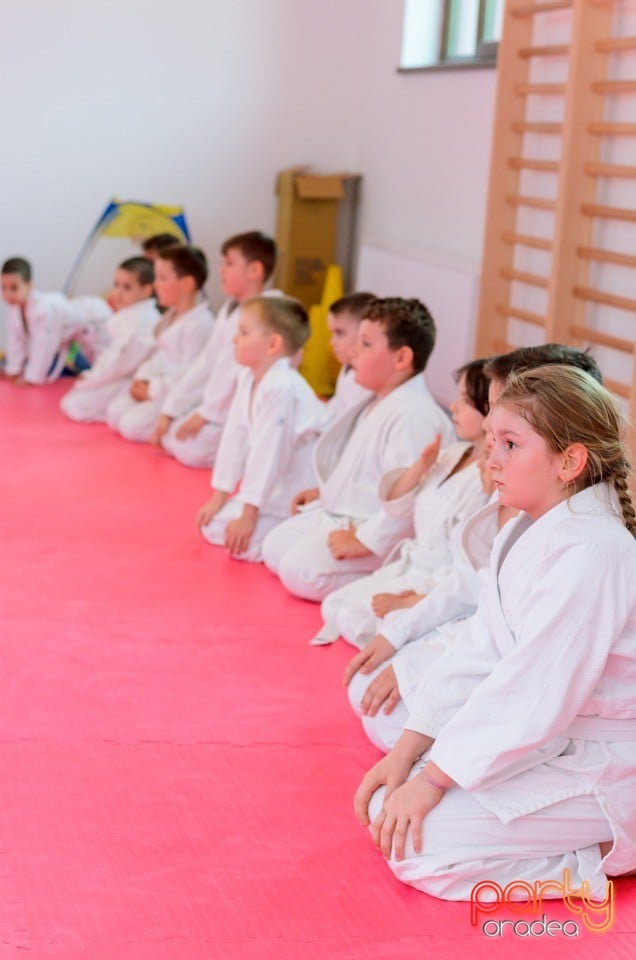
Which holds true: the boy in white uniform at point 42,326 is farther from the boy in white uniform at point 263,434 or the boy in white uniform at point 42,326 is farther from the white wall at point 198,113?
the boy in white uniform at point 263,434

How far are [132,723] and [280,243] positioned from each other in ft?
14.8

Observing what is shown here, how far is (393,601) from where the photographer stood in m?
2.58

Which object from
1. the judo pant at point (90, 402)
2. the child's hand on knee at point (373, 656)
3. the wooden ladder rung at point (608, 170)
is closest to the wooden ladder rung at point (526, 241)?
the wooden ladder rung at point (608, 170)

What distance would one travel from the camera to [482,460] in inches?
94.7

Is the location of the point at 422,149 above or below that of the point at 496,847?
above

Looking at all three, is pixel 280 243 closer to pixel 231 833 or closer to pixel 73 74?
pixel 73 74

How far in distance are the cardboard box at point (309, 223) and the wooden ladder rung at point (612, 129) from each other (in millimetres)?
2549

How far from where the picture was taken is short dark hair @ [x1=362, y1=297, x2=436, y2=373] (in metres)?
2.96

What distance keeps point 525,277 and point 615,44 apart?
0.92 m

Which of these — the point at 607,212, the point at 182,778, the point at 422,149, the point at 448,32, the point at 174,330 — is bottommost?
the point at 182,778

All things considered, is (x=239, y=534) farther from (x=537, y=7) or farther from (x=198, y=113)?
(x=198, y=113)

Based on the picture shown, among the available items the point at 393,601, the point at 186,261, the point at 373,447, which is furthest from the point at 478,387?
the point at 186,261

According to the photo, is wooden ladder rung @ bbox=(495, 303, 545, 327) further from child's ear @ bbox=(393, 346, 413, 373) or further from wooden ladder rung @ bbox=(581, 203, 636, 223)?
child's ear @ bbox=(393, 346, 413, 373)

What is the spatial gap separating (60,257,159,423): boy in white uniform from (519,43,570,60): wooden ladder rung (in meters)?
1.87
